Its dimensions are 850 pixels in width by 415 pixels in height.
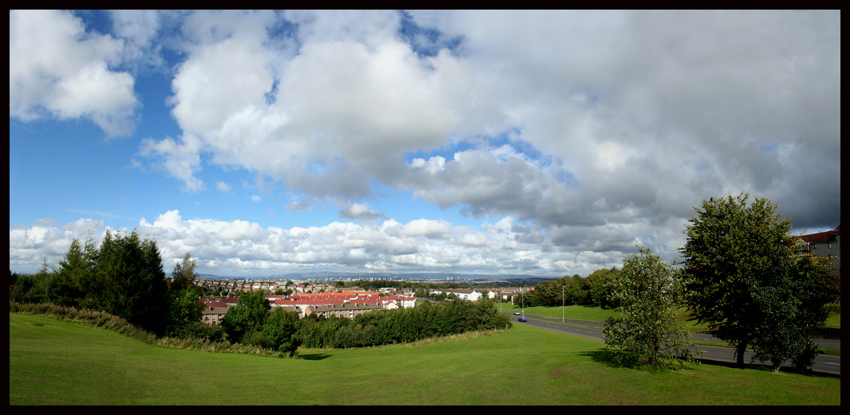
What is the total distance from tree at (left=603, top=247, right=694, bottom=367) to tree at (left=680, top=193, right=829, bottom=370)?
1.11 meters

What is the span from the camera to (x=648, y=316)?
13867mm

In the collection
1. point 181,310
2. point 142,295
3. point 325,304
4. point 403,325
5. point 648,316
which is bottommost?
point 325,304

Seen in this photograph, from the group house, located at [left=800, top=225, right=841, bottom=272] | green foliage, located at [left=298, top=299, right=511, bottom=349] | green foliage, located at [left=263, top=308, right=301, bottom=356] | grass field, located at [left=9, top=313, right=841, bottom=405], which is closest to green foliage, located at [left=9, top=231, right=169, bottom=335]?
green foliage, located at [left=263, top=308, right=301, bottom=356]

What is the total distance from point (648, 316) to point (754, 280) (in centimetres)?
508

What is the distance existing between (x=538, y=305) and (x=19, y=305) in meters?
101

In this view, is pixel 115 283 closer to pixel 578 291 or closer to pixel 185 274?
pixel 185 274

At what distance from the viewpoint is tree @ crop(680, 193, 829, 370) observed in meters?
14.4

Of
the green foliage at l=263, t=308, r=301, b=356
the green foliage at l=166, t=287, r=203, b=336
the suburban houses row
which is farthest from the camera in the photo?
the suburban houses row

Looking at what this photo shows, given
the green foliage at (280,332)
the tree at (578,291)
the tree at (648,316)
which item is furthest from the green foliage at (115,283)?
the tree at (578,291)

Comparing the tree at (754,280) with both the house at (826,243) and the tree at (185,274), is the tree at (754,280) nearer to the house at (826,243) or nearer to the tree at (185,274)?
the house at (826,243)

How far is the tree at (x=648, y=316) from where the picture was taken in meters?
13.8

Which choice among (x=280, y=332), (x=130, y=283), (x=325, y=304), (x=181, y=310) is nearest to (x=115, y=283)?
(x=130, y=283)

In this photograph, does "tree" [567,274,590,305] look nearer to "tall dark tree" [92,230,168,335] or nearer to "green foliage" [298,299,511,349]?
"green foliage" [298,299,511,349]

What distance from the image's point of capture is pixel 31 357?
9.40 m
